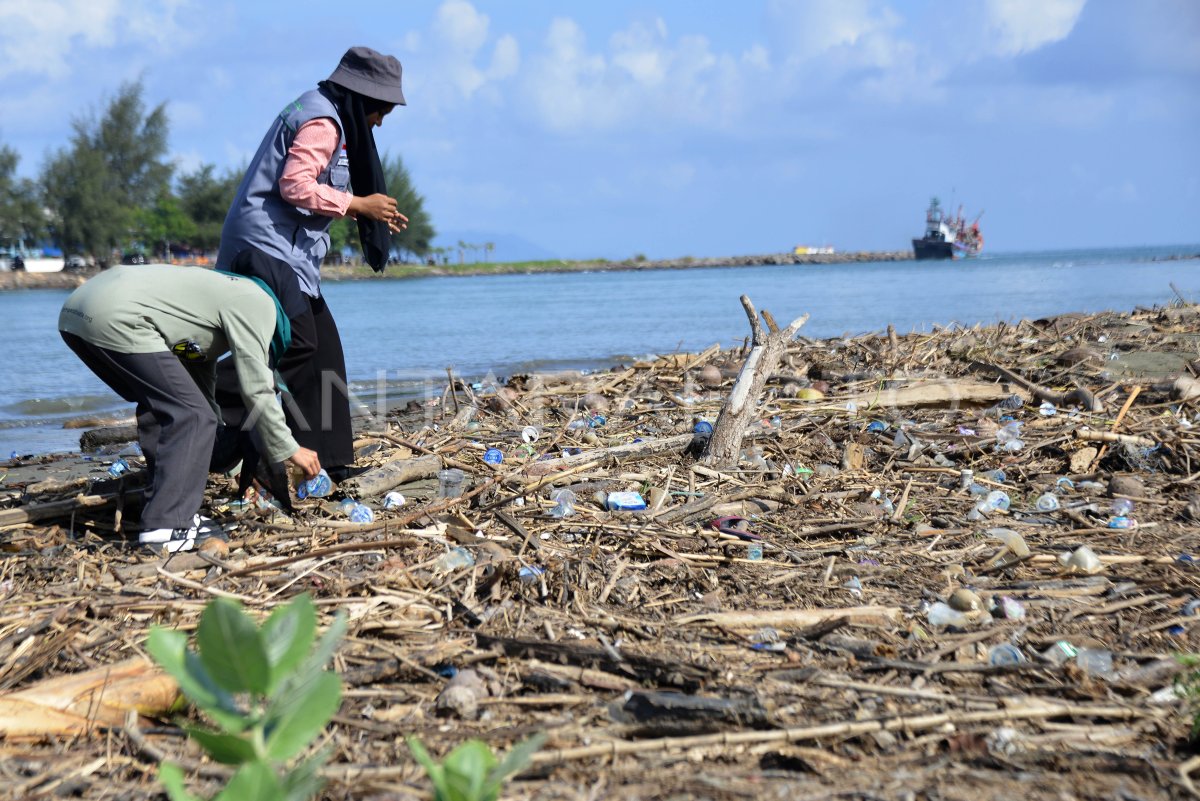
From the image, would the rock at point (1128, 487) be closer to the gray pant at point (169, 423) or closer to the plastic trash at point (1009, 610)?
the plastic trash at point (1009, 610)

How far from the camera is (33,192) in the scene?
63.3 meters

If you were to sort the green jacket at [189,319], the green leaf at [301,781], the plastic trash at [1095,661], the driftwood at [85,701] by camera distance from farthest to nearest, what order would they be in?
1. the green jacket at [189,319]
2. the plastic trash at [1095,661]
3. the driftwood at [85,701]
4. the green leaf at [301,781]

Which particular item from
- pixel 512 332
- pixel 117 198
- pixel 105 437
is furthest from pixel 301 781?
pixel 117 198

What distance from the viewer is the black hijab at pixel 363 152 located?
411 centimetres

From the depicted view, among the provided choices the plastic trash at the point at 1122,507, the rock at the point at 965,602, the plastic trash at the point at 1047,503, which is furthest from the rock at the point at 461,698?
the plastic trash at the point at 1122,507

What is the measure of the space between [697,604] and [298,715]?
2.13 m

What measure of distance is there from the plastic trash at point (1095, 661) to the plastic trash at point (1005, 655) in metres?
0.15

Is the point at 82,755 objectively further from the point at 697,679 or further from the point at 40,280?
the point at 40,280

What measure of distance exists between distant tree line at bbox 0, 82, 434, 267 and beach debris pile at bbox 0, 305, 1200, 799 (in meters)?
55.5

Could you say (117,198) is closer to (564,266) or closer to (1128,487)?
(564,266)

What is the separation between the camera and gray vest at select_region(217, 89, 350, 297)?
400cm

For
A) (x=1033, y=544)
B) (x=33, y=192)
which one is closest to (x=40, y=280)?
(x=33, y=192)

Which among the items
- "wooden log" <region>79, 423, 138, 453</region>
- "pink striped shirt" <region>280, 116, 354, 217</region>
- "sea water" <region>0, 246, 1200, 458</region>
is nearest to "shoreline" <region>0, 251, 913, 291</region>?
"sea water" <region>0, 246, 1200, 458</region>

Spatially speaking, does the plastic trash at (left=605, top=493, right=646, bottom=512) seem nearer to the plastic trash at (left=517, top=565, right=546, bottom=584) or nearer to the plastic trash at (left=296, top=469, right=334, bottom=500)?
the plastic trash at (left=517, top=565, right=546, bottom=584)
